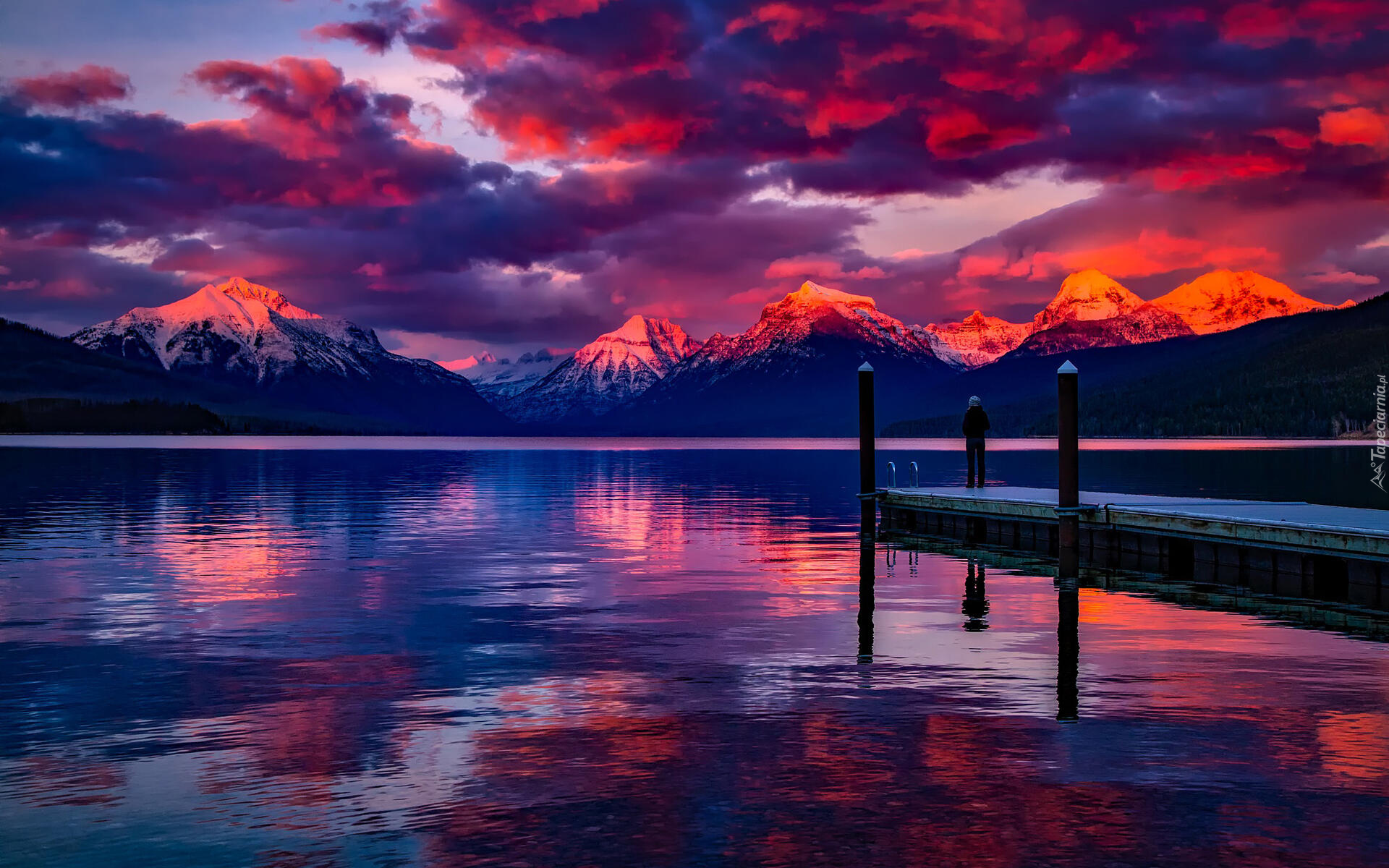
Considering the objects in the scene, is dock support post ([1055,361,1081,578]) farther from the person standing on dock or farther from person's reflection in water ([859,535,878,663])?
the person standing on dock

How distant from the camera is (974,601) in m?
31.2

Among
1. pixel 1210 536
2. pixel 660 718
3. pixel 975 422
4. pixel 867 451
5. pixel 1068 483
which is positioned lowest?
pixel 660 718

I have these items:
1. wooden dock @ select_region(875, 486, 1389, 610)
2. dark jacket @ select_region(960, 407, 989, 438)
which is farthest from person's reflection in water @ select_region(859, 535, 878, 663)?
dark jacket @ select_region(960, 407, 989, 438)

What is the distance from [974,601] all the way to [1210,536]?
25.9 feet

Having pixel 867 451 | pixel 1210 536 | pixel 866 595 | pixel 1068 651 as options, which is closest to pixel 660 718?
pixel 1068 651

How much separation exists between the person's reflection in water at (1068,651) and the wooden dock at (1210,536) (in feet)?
12.5

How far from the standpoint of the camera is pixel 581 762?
15656mm

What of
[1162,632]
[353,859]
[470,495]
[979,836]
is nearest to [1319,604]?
[1162,632]

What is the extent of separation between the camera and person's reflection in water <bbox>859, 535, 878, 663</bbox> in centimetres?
2414

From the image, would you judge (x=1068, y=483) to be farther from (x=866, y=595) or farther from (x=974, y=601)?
(x=866, y=595)

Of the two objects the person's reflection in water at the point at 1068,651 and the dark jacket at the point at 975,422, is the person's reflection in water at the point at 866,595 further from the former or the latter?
the dark jacket at the point at 975,422

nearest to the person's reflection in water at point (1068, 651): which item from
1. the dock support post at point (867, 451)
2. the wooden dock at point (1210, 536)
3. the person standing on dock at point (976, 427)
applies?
the wooden dock at point (1210, 536)

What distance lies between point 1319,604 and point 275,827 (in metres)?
24.6

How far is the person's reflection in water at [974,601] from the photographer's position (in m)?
27.1
